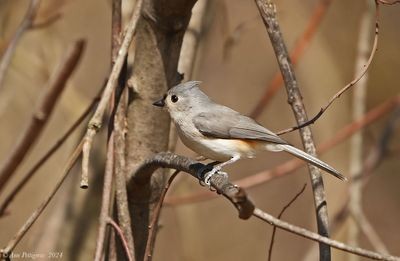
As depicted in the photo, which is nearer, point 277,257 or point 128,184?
point 128,184

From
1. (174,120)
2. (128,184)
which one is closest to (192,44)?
(174,120)

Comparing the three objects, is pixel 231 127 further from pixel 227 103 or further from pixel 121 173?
pixel 227 103

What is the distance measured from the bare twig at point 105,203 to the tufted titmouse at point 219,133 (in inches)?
15.4

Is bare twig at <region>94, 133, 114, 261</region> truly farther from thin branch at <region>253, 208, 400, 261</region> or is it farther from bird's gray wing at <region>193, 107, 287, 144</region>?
bird's gray wing at <region>193, 107, 287, 144</region>

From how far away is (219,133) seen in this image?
211cm

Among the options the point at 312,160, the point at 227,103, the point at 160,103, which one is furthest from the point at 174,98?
the point at 227,103

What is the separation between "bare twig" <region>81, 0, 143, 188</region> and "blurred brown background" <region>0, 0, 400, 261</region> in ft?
3.03

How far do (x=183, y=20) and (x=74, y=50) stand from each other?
331 millimetres

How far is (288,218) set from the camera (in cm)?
467

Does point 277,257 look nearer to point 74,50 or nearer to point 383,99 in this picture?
point 383,99

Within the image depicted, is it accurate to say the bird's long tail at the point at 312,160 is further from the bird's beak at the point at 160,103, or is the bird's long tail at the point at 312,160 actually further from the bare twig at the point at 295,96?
the bird's beak at the point at 160,103

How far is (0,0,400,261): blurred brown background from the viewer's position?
289 cm

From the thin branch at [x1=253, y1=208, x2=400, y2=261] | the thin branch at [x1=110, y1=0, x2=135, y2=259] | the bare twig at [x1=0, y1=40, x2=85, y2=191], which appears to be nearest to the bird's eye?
the thin branch at [x1=110, y1=0, x2=135, y2=259]

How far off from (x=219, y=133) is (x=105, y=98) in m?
0.65
